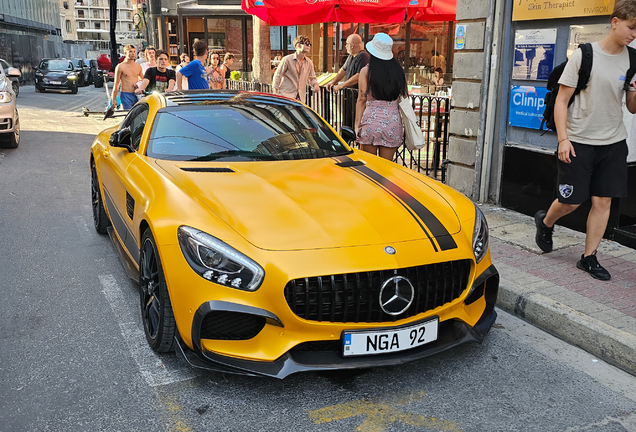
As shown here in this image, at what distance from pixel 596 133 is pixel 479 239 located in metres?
1.65

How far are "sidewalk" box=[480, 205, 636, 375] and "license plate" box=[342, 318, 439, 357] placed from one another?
127cm

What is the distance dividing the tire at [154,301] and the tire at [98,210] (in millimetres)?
2200

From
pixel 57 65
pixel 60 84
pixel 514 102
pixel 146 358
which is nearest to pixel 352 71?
pixel 514 102

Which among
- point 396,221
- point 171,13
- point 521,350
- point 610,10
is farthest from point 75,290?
point 171,13

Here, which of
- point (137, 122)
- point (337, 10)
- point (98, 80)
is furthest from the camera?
point (98, 80)

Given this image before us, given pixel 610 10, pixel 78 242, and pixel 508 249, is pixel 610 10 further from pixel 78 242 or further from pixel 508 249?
pixel 78 242

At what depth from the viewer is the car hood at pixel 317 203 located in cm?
313

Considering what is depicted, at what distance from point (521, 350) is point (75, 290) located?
314cm

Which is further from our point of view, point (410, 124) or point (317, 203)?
point (410, 124)

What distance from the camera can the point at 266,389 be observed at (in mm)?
3180

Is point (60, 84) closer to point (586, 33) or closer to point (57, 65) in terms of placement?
point (57, 65)

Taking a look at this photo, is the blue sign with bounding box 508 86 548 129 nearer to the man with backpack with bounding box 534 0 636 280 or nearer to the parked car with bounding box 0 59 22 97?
the man with backpack with bounding box 534 0 636 280

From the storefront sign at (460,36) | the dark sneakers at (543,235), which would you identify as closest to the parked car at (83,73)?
the storefront sign at (460,36)

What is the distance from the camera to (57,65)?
103ft
